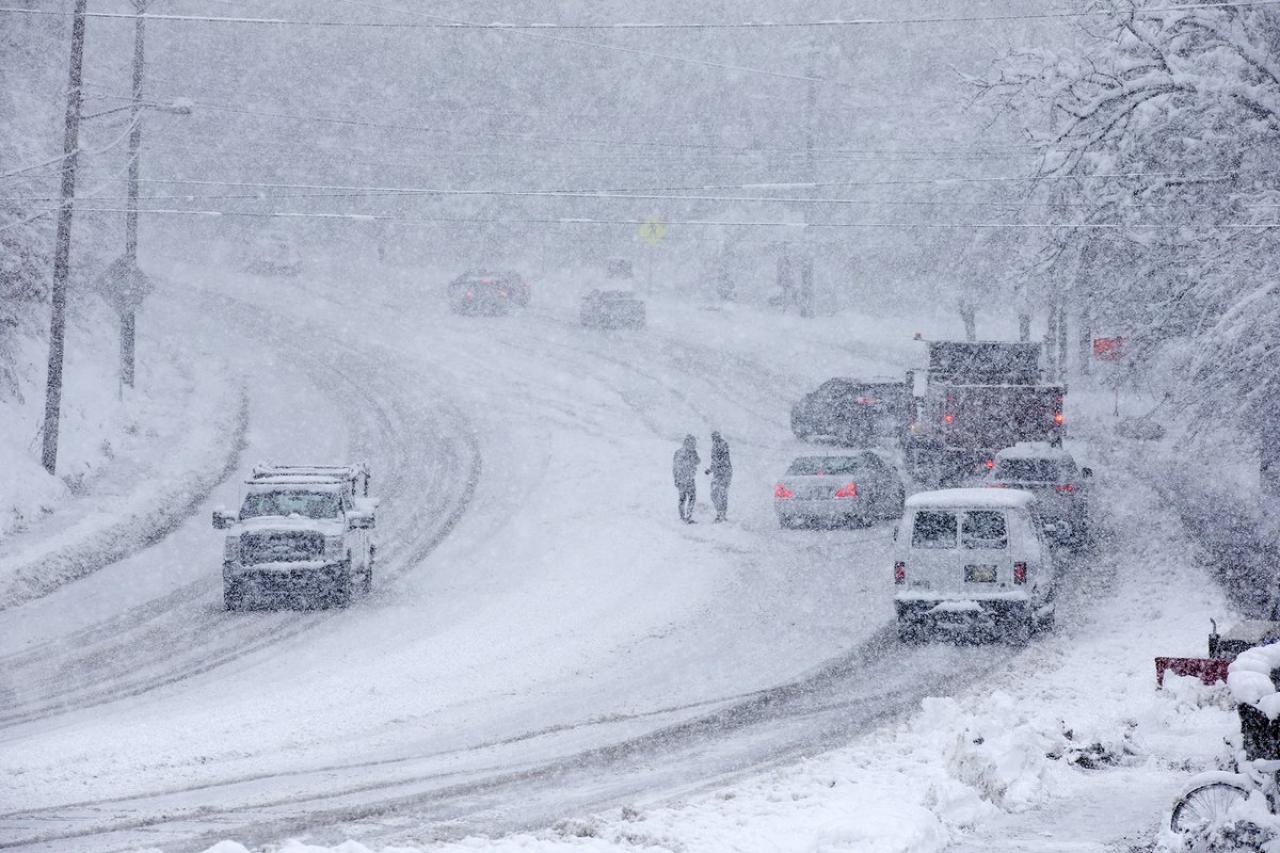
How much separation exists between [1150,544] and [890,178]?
40.8 m

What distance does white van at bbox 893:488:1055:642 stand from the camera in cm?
1992

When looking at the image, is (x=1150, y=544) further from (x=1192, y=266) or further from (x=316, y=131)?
(x=316, y=131)

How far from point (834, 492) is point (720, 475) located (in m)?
2.17

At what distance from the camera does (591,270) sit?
2997 inches

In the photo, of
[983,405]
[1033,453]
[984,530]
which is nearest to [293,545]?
[984,530]

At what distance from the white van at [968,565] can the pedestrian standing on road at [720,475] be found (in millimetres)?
10237

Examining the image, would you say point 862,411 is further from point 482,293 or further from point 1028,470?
point 482,293

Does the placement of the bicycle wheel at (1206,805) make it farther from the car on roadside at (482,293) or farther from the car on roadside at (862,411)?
the car on roadside at (482,293)

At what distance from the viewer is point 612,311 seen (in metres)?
55.2

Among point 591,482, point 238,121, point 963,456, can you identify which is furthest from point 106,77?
point 963,456

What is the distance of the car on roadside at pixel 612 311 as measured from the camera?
2174 inches

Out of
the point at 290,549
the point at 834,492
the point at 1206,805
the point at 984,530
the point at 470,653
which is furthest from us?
the point at 834,492

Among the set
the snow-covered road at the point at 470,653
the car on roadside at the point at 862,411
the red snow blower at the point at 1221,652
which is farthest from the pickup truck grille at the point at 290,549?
the car on roadside at the point at 862,411

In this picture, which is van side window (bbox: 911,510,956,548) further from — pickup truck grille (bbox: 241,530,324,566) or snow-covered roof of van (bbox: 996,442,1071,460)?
snow-covered roof of van (bbox: 996,442,1071,460)
